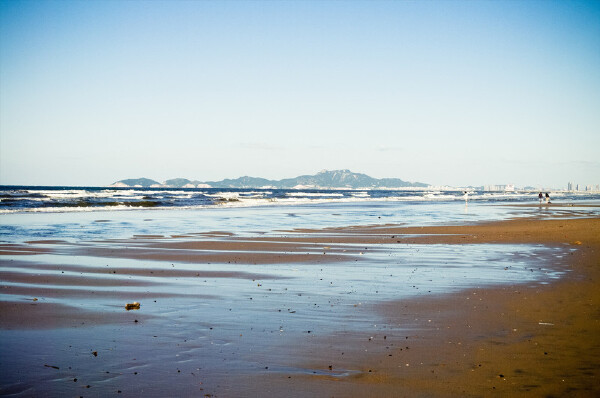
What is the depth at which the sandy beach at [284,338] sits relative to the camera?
541 cm

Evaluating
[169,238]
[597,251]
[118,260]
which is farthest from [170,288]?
[597,251]

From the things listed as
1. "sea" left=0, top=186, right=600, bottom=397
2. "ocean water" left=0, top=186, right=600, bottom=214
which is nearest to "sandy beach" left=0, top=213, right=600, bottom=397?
"sea" left=0, top=186, right=600, bottom=397

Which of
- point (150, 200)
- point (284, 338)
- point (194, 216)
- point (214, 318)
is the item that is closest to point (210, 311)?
point (214, 318)

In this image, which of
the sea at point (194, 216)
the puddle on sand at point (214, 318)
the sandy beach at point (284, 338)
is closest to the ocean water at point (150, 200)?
the sea at point (194, 216)

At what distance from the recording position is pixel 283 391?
521 cm

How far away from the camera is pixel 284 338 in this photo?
700cm

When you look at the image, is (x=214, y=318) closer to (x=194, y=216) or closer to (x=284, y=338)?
(x=284, y=338)

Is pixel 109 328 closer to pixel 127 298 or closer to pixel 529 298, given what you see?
pixel 127 298

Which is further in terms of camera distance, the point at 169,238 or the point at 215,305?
the point at 169,238

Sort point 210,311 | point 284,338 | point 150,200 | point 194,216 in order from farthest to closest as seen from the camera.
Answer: point 150,200
point 194,216
point 210,311
point 284,338

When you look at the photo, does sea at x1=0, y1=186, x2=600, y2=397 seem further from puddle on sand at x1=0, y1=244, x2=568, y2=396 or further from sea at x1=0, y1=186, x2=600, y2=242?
sea at x1=0, y1=186, x2=600, y2=242

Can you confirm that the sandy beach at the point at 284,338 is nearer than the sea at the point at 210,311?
Yes

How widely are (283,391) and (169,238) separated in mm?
17163

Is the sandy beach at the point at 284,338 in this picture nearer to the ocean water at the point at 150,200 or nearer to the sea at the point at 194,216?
the sea at the point at 194,216
